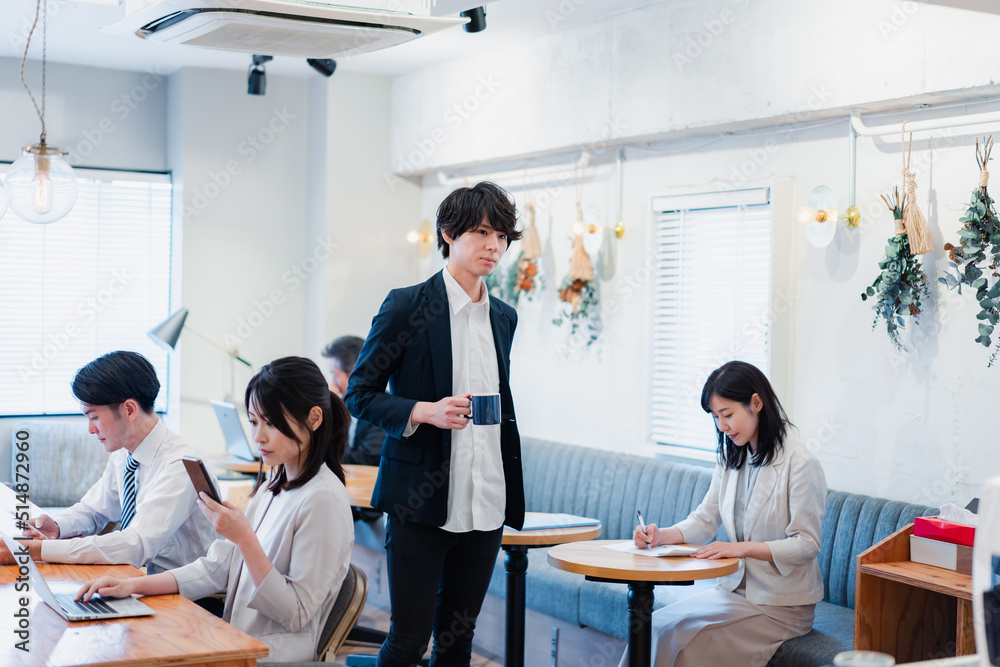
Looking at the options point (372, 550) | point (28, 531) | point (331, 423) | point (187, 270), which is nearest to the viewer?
point (331, 423)

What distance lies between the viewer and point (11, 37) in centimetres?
550

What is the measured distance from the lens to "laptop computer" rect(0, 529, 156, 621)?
202 centimetres

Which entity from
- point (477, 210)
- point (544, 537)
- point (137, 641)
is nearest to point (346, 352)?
point (544, 537)

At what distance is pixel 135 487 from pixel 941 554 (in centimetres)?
230

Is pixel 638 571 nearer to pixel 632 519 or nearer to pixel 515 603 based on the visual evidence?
pixel 515 603

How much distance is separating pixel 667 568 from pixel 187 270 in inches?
169

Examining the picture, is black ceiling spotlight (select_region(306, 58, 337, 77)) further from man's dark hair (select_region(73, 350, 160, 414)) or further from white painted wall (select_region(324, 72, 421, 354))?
man's dark hair (select_region(73, 350, 160, 414))

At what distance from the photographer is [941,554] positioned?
2.86m

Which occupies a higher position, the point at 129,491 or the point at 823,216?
the point at 823,216

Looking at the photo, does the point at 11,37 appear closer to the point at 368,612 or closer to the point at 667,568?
the point at 368,612

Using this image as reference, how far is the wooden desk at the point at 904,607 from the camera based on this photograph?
276cm

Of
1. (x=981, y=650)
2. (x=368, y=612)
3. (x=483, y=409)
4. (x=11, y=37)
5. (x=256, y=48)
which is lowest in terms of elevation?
(x=368, y=612)

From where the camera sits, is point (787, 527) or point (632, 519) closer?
point (787, 527)

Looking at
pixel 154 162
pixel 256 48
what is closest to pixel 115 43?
pixel 154 162
